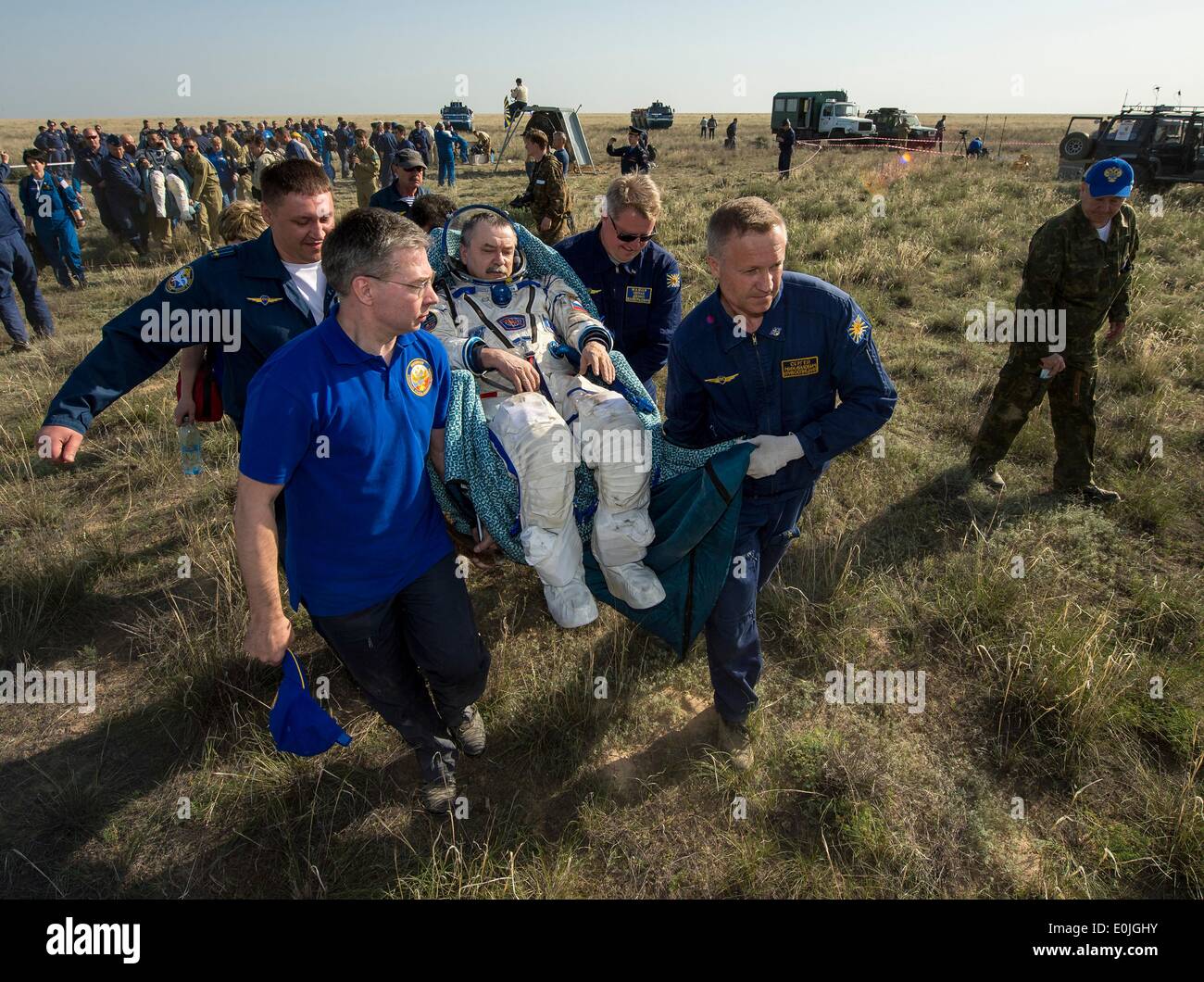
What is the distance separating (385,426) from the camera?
2463 millimetres

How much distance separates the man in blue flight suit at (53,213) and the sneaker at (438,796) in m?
12.7

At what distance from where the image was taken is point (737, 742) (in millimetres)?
3225

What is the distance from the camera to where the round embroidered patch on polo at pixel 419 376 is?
259 centimetres

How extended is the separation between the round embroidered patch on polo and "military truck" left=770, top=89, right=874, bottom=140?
36.7 m

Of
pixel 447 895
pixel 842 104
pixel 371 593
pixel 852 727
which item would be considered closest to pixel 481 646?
pixel 371 593

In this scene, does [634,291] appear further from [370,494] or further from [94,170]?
[94,170]

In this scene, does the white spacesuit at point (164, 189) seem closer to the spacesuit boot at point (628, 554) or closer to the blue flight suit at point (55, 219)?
the blue flight suit at point (55, 219)

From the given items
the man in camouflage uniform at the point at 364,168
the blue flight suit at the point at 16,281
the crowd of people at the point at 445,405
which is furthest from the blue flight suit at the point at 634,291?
the man in camouflage uniform at the point at 364,168

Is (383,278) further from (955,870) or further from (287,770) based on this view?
(955,870)

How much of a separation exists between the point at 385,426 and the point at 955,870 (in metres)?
2.80

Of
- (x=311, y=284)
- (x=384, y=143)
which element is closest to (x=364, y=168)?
(x=384, y=143)

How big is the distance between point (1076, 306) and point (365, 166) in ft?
55.5

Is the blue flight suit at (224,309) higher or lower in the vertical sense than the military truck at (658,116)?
lower

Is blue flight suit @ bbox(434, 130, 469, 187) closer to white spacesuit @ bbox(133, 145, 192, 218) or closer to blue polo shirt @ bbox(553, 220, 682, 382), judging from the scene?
white spacesuit @ bbox(133, 145, 192, 218)
